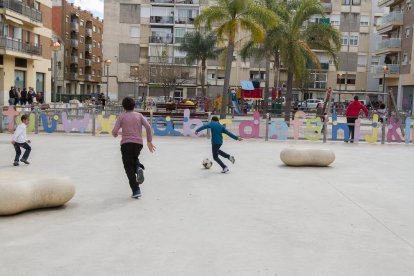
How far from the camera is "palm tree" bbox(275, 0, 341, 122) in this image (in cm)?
3002

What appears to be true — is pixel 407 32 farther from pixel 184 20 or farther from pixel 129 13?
pixel 129 13

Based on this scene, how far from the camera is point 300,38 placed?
31188 millimetres

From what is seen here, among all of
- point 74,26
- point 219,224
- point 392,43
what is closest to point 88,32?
point 74,26

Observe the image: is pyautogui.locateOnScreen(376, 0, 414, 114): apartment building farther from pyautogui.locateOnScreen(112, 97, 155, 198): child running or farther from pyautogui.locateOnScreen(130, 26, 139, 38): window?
pyautogui.locateOnScreen(112, 97, 155, 198): child running

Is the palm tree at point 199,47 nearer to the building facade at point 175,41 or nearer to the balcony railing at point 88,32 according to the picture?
the building facade at point 175,41

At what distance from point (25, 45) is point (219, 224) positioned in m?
38.3

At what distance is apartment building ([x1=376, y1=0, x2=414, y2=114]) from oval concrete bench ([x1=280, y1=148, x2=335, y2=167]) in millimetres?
40123

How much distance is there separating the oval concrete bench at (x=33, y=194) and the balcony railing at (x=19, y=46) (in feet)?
108

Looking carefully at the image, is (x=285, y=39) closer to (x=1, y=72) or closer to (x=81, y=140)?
(x=81, y=140)

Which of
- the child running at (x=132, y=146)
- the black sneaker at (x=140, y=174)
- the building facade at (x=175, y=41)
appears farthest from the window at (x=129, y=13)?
the black sneaker at (x=140, y=174)

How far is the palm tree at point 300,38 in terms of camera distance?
3002 cm

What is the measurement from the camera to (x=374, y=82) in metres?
65.4

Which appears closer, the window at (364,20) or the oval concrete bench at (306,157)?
the oval concrete bench at (306,157)

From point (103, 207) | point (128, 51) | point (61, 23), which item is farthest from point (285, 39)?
point (61, 23)
